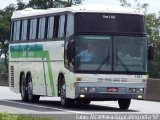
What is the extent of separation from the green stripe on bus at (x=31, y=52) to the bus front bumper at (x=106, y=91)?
309 cm

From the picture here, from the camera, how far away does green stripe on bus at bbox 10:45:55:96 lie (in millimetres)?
28844

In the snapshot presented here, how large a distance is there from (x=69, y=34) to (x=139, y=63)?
2445 millimetres

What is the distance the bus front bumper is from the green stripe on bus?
3089 mm

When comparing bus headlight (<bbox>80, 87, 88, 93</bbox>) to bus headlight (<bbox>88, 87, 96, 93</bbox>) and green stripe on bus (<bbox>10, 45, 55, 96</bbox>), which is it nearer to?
bus headlight (<bbox>88, 87, 96, 93</bbox>)

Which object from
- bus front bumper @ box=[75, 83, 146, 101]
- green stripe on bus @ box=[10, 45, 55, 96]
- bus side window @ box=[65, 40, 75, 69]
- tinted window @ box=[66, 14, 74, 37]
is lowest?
bus front bumper @ box=[75, 83, 146, 101]

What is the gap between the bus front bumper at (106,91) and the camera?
2536 centimetres

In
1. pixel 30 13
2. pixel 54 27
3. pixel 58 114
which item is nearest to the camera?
pixel 58 114

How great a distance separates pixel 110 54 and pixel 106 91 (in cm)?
117

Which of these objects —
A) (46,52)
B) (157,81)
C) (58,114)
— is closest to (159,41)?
(157,81)

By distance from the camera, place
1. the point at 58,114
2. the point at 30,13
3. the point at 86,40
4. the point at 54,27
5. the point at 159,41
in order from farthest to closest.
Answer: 1. the point at 159,41
2. the point at 30,13
3. the point at 54,27
4. the point at 86,40
5. the point at 58,114

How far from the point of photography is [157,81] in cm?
3438

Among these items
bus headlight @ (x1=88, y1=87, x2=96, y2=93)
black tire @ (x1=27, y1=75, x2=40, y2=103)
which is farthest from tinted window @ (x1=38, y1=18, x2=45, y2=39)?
bus headlight @ (x1=88, y1=87, x2=96, y2=93)

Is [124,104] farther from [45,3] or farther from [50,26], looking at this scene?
[45,3]

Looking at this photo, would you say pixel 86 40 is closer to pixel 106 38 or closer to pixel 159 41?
pixel 106 38
